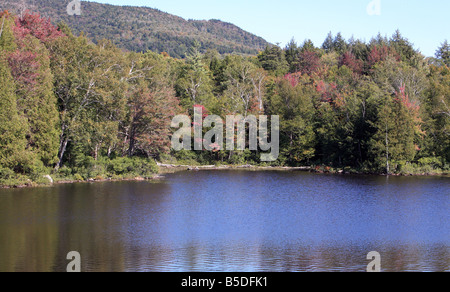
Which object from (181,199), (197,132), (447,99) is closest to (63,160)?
(181,199)

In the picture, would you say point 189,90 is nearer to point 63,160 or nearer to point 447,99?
point 63,160

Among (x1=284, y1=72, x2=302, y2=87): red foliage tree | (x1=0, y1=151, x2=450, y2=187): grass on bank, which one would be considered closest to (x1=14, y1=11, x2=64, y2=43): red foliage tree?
(x1=0, y1=151, x2=450, y2=187): grass on bank

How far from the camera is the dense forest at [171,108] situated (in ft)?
112

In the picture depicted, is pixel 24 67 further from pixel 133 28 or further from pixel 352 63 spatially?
pixel 133 28

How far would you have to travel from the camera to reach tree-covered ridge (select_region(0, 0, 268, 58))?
14988 cm

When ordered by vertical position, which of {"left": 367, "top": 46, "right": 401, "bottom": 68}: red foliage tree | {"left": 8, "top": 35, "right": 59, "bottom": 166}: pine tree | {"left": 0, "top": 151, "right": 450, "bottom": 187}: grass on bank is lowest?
{"left": 0, "top": 151, "right": 450, "bottom": 187}: grass on bank

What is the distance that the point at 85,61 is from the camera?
38.6 m

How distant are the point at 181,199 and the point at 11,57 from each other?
588 inches

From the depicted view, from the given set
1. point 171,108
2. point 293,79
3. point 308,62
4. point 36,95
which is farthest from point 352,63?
point 36,95

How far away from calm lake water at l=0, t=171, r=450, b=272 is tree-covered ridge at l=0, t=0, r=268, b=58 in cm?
A: 11538

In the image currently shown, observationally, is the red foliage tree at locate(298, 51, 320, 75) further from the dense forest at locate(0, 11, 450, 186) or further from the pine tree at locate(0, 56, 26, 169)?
the pine tree at locate(0, 56, 26, 169)

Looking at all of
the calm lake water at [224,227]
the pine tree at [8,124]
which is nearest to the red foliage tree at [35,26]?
the pine tree at [8,124]

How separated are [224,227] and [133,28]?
500 feet

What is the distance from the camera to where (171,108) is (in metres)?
44.0
